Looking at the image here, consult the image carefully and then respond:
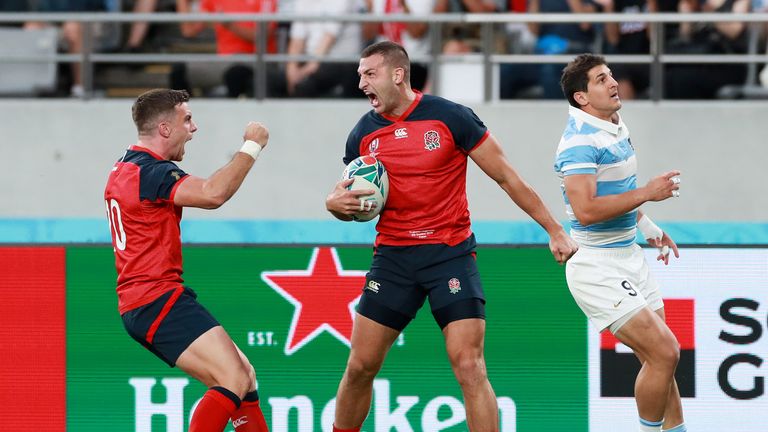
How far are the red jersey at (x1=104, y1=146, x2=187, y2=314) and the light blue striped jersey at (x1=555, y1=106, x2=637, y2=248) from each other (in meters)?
Answer: 1.81

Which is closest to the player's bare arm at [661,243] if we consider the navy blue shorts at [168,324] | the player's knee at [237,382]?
the player's knee at [237,382]

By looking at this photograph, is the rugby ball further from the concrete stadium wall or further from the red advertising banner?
the concrete stadium wall

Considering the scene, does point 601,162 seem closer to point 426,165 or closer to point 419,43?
point 426,165

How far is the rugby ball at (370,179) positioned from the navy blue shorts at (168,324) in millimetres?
887

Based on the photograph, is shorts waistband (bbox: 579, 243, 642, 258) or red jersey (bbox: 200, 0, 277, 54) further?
red jersey (bbox: 200, 0, 277, 54)

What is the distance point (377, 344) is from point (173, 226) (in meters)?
1.12

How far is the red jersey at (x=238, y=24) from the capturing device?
33.3 feet

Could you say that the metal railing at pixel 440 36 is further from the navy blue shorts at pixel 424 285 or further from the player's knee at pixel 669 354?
the player's knee at pixel 669 354

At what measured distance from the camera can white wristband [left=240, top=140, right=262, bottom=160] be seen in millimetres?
5555

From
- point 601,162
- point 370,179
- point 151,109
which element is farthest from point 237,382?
point 601,162

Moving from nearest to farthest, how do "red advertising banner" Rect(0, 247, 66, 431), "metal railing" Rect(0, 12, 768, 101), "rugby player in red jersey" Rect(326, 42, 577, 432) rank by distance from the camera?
"rugby player in red jersey" Rect(326, 42, 577, 432) < "red advertising banner" Rect(0, 247, 66, 431) < "metal railing" Rect(0, 12, 768, 101)

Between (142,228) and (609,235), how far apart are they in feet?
7.27

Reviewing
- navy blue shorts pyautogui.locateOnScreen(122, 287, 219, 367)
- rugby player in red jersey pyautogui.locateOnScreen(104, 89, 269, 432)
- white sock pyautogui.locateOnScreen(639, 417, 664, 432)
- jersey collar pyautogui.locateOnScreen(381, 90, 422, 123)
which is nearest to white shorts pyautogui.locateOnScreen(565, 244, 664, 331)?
white sock pyautogui.locateOnScreen(639, 417, 664, 432)

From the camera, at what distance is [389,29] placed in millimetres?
10031
